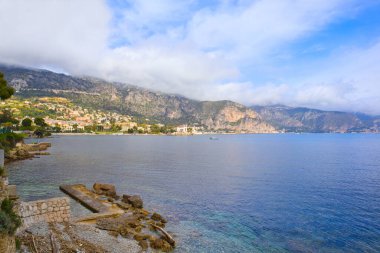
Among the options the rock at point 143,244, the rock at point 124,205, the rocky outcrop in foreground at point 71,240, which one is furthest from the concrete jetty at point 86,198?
the rock at point 143,244

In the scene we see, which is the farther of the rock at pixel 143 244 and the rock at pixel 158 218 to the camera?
the rock at pixel 158 218

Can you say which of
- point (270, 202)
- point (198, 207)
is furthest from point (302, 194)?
point (198, 207)

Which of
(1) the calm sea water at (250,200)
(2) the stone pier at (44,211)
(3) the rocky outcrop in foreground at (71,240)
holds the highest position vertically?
(2) the stone pier at (44,211)

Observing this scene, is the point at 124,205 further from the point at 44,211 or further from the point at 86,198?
the point at 44,211

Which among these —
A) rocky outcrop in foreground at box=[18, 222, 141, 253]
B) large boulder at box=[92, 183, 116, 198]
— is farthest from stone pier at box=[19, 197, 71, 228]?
large boulder at box=[92, 183, 116, 198]

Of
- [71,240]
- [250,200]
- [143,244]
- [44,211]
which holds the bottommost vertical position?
[250,200]

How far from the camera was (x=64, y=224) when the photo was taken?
2495 centimetres

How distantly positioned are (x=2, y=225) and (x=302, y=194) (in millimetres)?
39411

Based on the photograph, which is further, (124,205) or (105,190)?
(105,190)

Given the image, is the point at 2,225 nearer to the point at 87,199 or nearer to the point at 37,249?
the point at 37,249

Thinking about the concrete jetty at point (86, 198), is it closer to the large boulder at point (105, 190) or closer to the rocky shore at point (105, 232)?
the rocky shore at point (105, 232)

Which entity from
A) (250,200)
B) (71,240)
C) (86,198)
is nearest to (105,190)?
(86,198)

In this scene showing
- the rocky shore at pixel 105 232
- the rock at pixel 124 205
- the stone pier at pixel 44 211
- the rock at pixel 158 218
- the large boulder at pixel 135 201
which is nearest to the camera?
the rocky shore at pixel 105 232

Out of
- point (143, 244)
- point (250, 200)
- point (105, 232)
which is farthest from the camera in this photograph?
point (250, 200)
